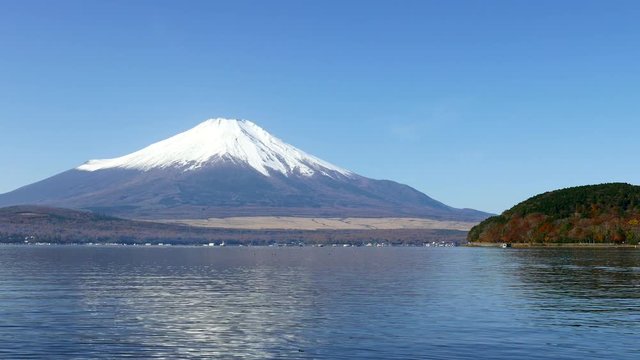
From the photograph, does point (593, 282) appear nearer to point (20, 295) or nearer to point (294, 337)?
point (294, 337)

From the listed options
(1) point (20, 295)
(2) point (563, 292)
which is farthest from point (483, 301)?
(1) point (20, 295)

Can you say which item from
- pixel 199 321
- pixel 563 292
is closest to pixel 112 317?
pixel 199 321

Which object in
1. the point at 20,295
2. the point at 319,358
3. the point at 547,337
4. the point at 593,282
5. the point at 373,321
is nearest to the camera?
the point at 319,358

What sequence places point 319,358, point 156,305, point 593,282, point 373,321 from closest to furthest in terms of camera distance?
point 319,358 → point 373,321 → point 156,305 → point 593,282

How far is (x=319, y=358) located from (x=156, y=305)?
32.8 metres

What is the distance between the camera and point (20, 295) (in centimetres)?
8450

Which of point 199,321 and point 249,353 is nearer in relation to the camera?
point 249,353

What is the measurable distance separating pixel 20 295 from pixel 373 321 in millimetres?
42087

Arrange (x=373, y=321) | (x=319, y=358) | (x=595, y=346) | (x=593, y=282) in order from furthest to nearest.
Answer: (x=593, y=282), (x=373, y=321), (x=595, y=346), (x=319, y=358)

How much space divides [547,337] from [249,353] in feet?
66.3

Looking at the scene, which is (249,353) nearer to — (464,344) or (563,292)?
(464,344)

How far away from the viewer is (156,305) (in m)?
75.1

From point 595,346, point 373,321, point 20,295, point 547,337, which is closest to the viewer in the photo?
point 595,346

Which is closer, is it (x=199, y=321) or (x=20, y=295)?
(x=199, y=321)
